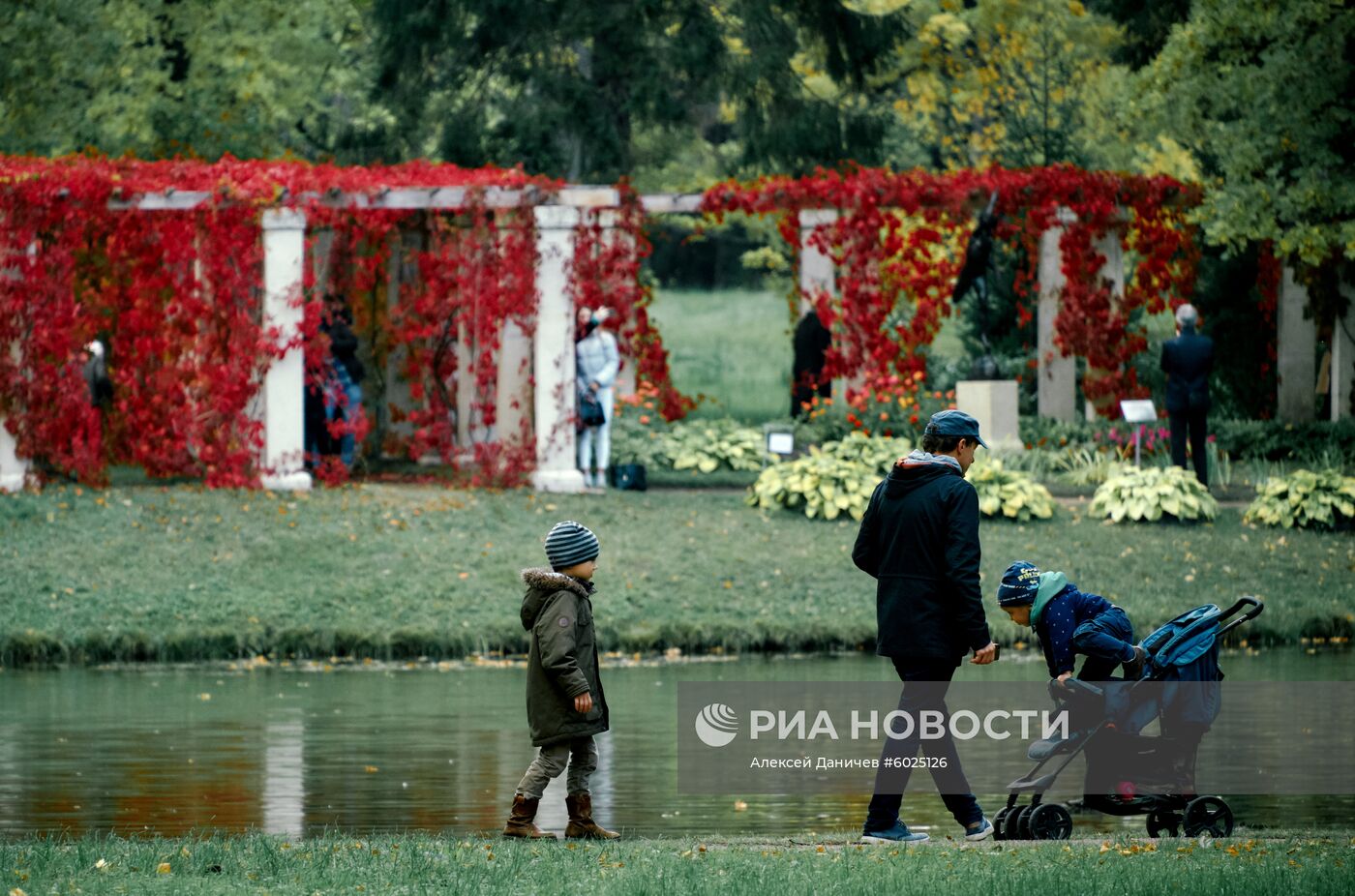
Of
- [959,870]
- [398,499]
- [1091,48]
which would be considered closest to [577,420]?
[398,499]

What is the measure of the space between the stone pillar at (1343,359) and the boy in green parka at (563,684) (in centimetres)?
1906

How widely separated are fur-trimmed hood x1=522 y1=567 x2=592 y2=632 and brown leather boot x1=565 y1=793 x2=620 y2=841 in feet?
2.33

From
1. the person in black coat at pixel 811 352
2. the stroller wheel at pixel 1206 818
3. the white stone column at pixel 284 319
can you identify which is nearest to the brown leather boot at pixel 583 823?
the stroller wheel at pixel 1206 818

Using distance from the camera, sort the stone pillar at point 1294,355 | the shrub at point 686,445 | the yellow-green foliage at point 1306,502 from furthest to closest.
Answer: the stone pillar at point 1294,355 < the shrub at point 686,445 < the yellow-green foliage at point 1306,502

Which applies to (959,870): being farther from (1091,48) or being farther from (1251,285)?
(1091,48)

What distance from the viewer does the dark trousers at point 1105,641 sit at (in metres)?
8.07

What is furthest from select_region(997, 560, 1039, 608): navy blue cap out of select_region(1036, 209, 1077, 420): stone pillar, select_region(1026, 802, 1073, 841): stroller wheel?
select_region(1036, 209, 1077, 420): stone pillar

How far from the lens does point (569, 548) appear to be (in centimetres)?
843

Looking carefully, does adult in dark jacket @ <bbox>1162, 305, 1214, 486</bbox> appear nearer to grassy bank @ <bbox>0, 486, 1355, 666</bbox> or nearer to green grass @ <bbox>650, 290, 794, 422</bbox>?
grassy bank @ <bbox>0, 486, 1355, 666</bbox>

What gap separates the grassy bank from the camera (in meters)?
14.6

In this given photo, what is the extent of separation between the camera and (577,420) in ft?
67.6

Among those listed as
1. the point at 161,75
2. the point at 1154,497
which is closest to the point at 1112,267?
the point at 1154,497

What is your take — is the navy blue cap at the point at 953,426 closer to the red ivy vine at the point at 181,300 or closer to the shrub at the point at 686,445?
the red ivy vine at the point at 181,300

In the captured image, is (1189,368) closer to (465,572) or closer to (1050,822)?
(465,572)
